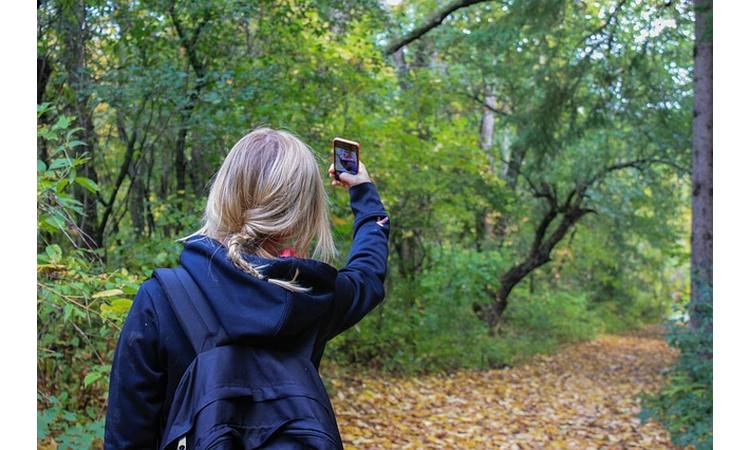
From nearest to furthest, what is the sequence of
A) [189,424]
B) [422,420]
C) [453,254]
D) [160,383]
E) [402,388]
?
[189,424] < [160,383] < [422,420] < [402,388] < [453,254]

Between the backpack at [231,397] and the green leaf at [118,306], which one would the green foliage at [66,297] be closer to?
the green leaf at [118,306]

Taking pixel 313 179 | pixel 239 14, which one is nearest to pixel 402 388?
pixel 239 14

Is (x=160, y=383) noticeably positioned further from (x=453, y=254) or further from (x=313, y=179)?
(x=453, y=254)

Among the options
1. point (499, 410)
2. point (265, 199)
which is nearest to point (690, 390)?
point (499, 410)

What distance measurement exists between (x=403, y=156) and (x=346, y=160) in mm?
7070

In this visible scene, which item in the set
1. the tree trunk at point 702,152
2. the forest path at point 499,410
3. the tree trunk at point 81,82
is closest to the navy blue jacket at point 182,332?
the tree trunk at point 81,82

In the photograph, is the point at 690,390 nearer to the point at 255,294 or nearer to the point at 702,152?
the point at 702,152

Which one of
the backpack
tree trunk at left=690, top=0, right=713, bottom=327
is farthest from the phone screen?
tree trunk at left=690, top=0, right=713, bottom=327

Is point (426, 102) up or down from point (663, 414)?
up

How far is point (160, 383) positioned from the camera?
5.76ft

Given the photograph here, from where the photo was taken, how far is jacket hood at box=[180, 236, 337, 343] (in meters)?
1.69

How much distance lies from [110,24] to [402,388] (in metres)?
5.63

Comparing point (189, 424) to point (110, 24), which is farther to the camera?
point (110, 24)

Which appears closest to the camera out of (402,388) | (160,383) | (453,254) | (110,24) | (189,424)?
(189,424)
